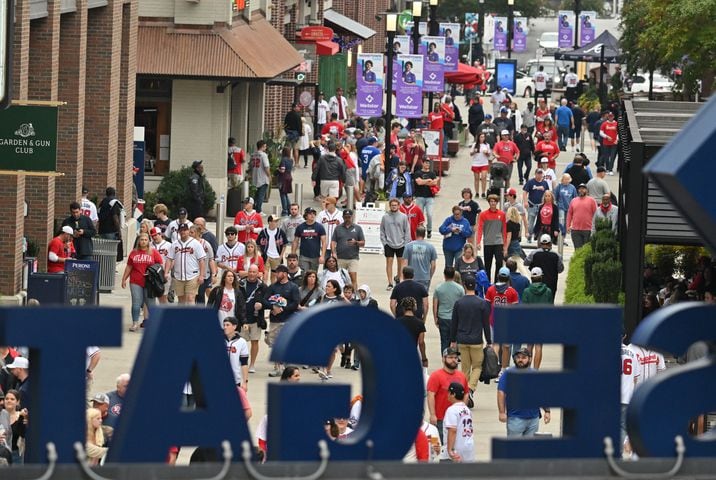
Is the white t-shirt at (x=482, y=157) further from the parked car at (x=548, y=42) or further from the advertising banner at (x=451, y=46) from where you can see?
the parked car at (x=548, y=42)

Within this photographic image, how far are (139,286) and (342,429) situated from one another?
9.23 metres

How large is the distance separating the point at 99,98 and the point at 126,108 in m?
1.92

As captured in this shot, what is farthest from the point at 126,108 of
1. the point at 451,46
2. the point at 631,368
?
the point at 451,46

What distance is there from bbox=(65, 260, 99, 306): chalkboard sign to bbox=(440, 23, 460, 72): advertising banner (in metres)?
31.3

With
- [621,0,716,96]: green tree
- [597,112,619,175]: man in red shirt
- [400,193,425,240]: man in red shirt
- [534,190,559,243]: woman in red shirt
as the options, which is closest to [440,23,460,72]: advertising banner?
[621,0,716,96]: green tree

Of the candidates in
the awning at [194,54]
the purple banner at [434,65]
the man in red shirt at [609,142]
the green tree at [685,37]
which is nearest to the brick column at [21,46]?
the awning at [194,54]

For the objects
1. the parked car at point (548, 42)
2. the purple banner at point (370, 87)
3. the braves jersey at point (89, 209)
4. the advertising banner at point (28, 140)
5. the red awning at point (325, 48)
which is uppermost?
the parked car at point (548, 42)

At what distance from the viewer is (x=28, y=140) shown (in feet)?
70.5

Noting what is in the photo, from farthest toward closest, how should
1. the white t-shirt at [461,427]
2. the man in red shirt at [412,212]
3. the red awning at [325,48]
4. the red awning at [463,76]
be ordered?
the red awning at [463,76] → the red awning at [325,48] → the man in red shirt at [412,212] → the white t-shirt at [461,427]

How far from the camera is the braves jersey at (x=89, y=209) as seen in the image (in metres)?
28.4

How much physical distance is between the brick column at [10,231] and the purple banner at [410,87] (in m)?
18.3

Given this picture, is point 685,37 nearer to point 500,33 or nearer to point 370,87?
point 370,87

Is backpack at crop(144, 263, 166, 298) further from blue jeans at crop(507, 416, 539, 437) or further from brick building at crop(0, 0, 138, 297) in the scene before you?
blue jeans at crop(507, 416, 539, 437)

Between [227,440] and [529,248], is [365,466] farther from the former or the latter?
[529,248]
